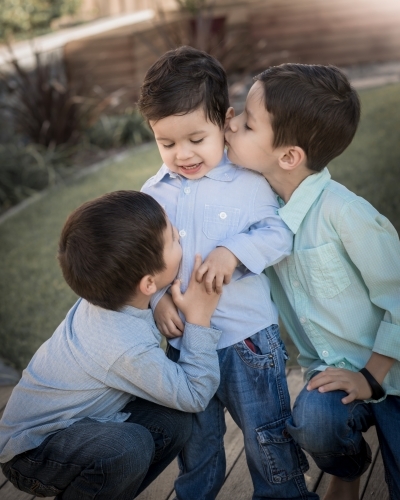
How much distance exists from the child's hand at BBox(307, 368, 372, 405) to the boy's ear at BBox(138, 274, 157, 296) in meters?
0.51

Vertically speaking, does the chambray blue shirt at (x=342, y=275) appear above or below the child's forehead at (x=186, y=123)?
below

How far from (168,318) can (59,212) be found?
3.84m

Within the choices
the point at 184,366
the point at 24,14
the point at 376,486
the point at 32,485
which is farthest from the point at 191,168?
the point at 24,14

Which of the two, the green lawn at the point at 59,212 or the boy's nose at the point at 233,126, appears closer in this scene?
the boy's nose at the point at 233,126

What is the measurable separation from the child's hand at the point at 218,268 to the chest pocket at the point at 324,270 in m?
0.22

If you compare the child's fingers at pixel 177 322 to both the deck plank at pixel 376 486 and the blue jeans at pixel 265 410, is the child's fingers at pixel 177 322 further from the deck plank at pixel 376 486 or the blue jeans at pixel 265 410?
the deck plank at pixel 376 486

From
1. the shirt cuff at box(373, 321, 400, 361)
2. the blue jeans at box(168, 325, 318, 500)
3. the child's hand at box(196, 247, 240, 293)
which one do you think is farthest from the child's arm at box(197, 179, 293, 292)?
the shirt cuff at box(373, 321, 400, 361)

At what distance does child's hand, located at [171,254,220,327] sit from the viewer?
190 centimetres

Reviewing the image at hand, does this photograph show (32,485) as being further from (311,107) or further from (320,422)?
(311,107)

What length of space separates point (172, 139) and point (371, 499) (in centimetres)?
123

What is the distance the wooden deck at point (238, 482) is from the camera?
84.0 inches

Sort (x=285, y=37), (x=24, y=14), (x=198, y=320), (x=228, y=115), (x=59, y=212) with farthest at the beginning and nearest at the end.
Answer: (x=24, y=14) < (x=285, y=37) < (x=59, y=212) < (x=228, y=115) < (x=198, y=320)

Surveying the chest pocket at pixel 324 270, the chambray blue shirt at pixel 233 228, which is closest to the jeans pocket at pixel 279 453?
the chambray blue shirt at pixel 233 228

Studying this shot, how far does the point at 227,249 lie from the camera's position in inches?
73.5
